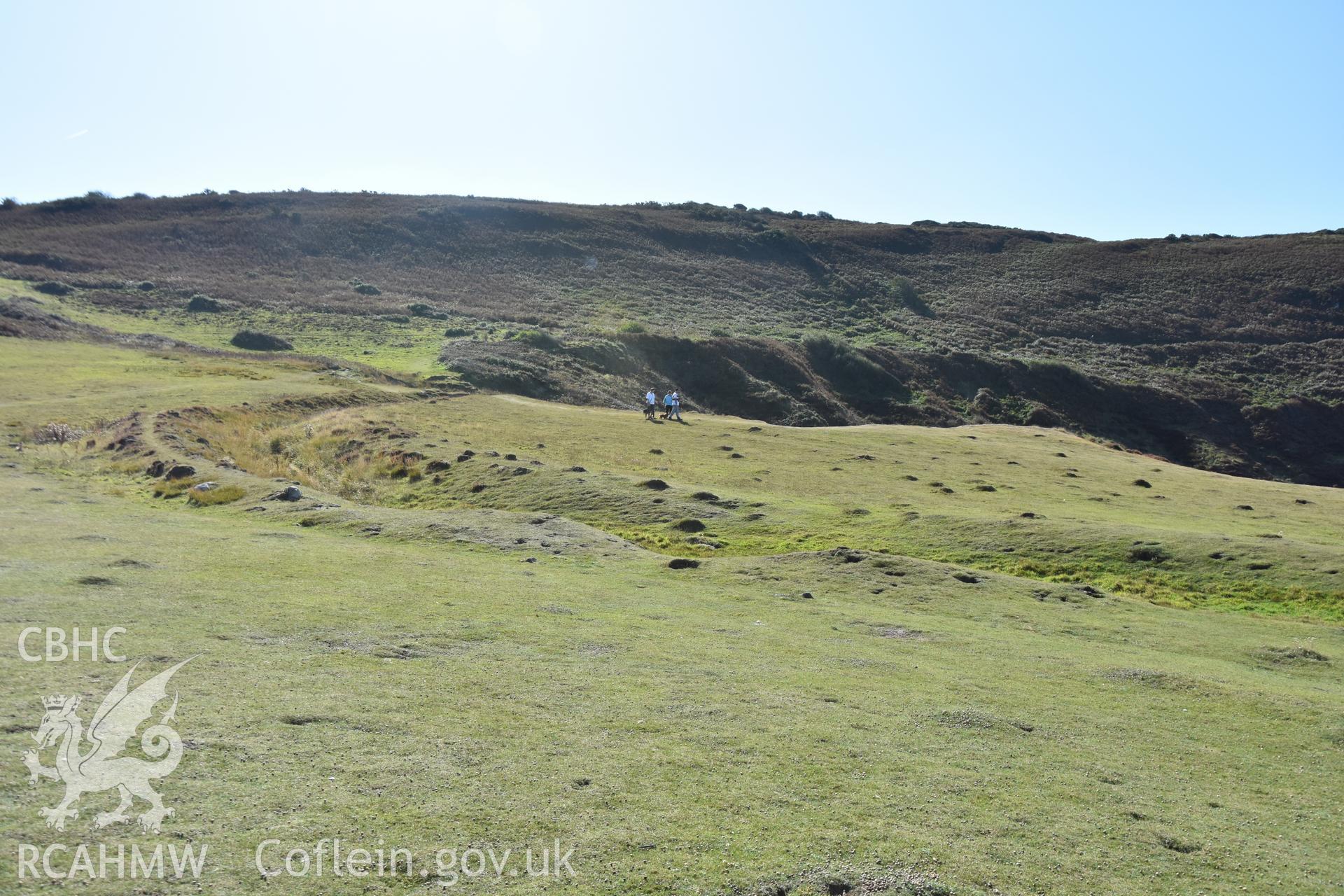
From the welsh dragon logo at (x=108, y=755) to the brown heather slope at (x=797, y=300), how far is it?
51979mm

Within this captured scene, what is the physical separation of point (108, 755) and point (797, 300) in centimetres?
10944

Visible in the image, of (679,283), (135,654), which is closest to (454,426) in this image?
(135,654)

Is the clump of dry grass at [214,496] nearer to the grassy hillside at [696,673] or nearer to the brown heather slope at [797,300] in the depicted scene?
the grassy hillside at [696,673]

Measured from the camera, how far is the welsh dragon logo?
21.1ft

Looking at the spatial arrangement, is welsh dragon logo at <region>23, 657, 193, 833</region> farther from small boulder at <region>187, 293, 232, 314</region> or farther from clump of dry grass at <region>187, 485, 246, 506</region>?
small boulder at <region>187, 293, 232, 314</region>

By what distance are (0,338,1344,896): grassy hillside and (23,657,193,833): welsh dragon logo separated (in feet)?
0.44

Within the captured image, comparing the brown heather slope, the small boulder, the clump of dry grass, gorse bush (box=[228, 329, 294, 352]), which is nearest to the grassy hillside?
the clump of dry grass

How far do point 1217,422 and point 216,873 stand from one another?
95842mm

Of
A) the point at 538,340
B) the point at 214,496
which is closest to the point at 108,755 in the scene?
the point at 214,496

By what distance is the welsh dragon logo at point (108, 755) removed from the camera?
21.1ft

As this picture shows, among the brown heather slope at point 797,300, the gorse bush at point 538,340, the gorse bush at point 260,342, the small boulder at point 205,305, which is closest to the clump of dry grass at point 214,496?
the brown heather slope at point 797,300

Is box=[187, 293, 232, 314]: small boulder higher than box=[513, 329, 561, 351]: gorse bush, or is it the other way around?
box=[187, 293, 232, 314]: small boulder

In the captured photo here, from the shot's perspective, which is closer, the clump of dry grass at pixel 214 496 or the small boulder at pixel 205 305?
the clump of dry grass at pixel 214 496

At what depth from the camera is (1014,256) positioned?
130250mm
